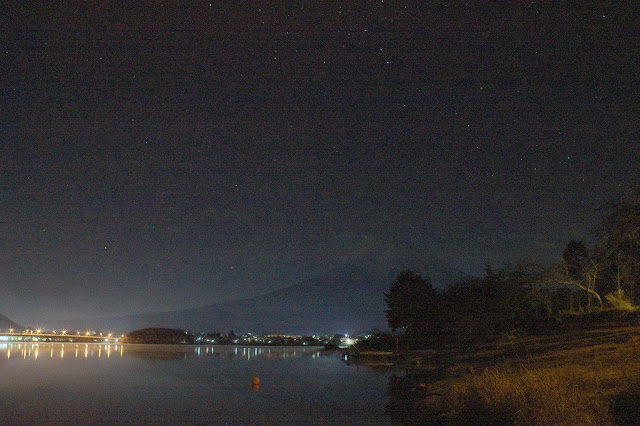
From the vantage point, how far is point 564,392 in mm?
15305

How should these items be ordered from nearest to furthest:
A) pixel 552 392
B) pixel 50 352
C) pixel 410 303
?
pixel 552 392, pixel 410 303, pixel 50 352

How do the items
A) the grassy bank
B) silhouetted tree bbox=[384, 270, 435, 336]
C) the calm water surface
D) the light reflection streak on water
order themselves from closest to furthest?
the grassy bank
the calm water surface
silhouetted tree bbox=[384, 270, 435, 336]
the light reflection streak on water

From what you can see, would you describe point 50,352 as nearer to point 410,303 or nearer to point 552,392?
point 410,303

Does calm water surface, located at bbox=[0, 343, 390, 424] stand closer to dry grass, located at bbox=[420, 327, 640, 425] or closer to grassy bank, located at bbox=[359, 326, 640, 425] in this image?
grassy bank, located at bbox=[359, 326, 640, 425]

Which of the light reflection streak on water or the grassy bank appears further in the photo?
the light reflection streak on water

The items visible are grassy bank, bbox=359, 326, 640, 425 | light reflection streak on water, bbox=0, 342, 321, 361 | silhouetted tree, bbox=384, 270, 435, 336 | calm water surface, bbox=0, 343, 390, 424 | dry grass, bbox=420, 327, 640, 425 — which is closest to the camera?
dry grass, bbox=420, 327, 640, 425

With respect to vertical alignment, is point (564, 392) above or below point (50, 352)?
below

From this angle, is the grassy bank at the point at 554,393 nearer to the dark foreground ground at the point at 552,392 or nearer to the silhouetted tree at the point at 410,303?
the dark foreground ground at the point at 552,392

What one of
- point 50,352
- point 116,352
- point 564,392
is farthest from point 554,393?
point 116,352

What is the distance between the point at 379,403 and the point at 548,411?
51.9 ft

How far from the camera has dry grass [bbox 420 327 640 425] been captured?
44.8 ft

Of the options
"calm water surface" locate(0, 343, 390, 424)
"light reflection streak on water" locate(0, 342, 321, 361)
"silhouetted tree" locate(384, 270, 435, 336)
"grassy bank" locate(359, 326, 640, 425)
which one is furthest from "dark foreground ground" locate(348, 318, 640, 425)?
"light reflection streak on water" locate(0, 342, 321, 361)

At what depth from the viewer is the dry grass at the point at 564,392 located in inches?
537

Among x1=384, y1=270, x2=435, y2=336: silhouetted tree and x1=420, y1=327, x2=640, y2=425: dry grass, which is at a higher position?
x1=384, y1=270, x2=435, y2=336: silhouetted tree
